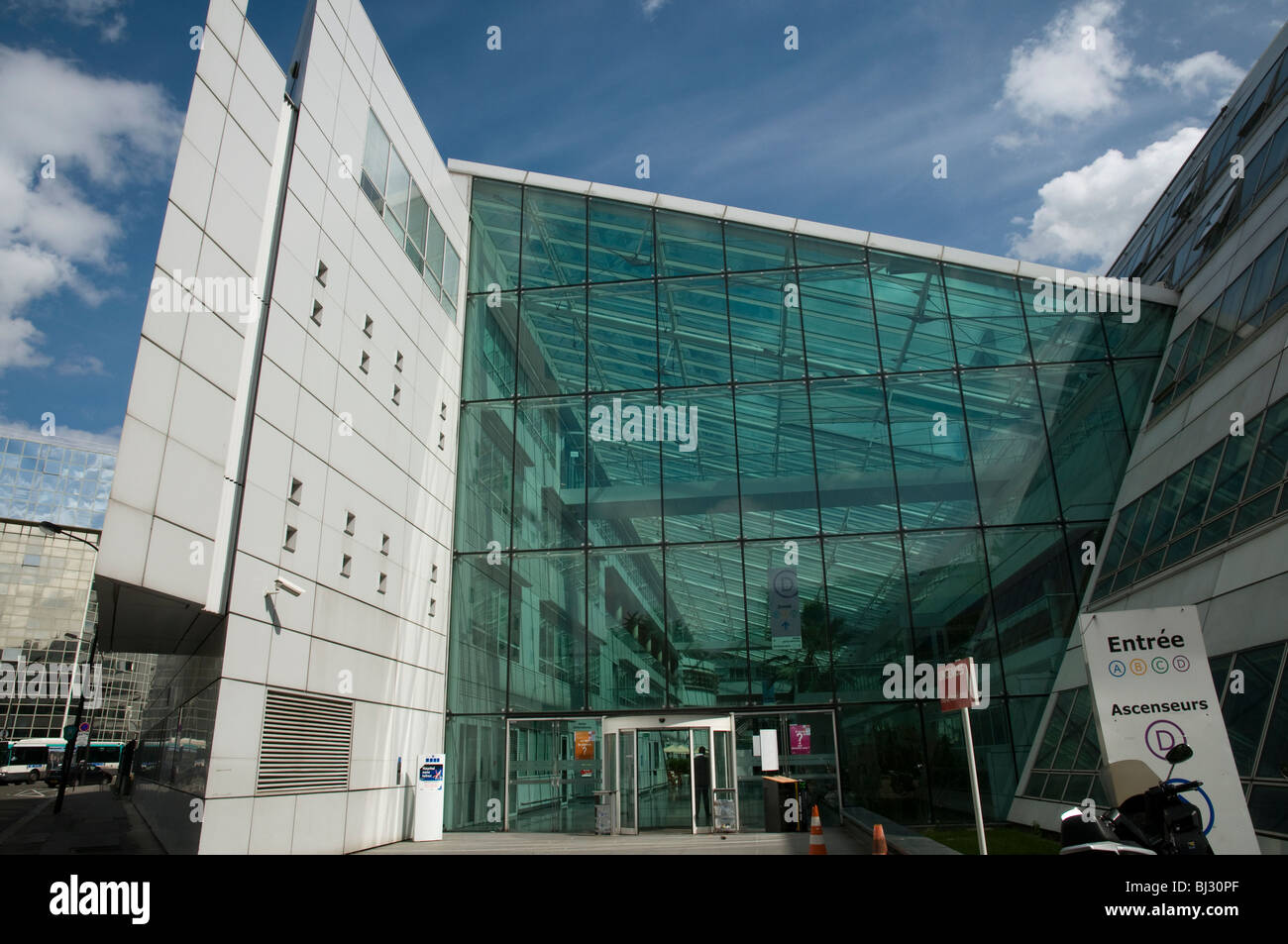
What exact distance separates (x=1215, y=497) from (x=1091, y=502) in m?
4.87

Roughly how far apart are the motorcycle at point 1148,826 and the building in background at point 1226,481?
3784mm

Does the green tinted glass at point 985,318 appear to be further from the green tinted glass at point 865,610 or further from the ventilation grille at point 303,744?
the ventilation grille at point 303,744

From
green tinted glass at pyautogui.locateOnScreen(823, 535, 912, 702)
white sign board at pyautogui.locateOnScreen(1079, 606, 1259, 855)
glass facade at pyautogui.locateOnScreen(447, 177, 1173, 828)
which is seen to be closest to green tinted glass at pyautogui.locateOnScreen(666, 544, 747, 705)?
glass facade at pyautogui.locateOnScreen(447, 177, 1173, 828)

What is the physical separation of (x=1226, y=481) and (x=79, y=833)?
25249 millimetres

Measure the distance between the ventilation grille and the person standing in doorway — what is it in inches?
294

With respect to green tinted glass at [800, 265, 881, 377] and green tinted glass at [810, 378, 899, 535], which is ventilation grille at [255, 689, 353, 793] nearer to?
green tinted glass at [810, 378, 899, 535]

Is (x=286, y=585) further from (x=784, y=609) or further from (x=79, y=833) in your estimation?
(x=79, y=833)

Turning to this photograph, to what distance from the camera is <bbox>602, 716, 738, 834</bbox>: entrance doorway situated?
18.3 meters

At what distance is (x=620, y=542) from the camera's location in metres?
20.4

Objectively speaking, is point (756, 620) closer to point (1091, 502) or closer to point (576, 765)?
point (576, 765)

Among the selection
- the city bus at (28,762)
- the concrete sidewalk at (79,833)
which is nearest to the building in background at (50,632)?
the city bus at (28,762)

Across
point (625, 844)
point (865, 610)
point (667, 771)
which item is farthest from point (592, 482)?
point (625, 844)

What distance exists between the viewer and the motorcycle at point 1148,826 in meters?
6.37

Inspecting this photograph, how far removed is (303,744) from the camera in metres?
13.4
